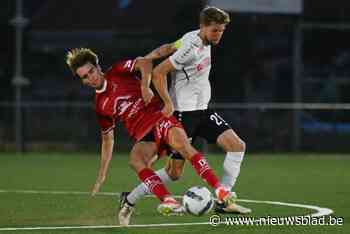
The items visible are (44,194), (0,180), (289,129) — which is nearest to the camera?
(44,194)

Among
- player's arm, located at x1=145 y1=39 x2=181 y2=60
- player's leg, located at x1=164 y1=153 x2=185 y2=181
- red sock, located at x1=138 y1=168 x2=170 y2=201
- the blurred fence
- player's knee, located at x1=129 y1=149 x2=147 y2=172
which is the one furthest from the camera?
the blurred fence

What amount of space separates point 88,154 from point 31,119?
88.4 inches

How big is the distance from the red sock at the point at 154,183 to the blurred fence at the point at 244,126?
15.4m

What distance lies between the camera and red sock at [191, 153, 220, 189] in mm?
9938

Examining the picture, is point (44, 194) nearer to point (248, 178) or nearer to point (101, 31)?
point (248, 178)

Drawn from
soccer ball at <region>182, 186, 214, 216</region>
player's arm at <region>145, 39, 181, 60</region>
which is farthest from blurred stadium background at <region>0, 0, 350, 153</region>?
soccer ball at <region>182, 186, 214, 216</region>

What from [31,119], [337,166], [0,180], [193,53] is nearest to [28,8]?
[31,119]

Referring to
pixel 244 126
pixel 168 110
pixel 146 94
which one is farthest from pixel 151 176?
pixel 244 126

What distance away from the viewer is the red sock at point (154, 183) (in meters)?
9.91

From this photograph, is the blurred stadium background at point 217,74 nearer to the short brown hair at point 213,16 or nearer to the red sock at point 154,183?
the short brown hair at point 213,16

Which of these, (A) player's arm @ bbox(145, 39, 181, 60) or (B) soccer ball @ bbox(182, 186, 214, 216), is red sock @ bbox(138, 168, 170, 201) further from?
(A) player's arm @ bbox(145, 39, 181, 60)

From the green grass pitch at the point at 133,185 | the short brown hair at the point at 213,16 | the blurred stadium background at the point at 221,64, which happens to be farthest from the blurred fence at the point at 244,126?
the short brown hair at the point at 213,16

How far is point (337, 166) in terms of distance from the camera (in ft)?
67.1

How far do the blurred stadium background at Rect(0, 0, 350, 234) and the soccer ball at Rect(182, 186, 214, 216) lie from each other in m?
10.2
